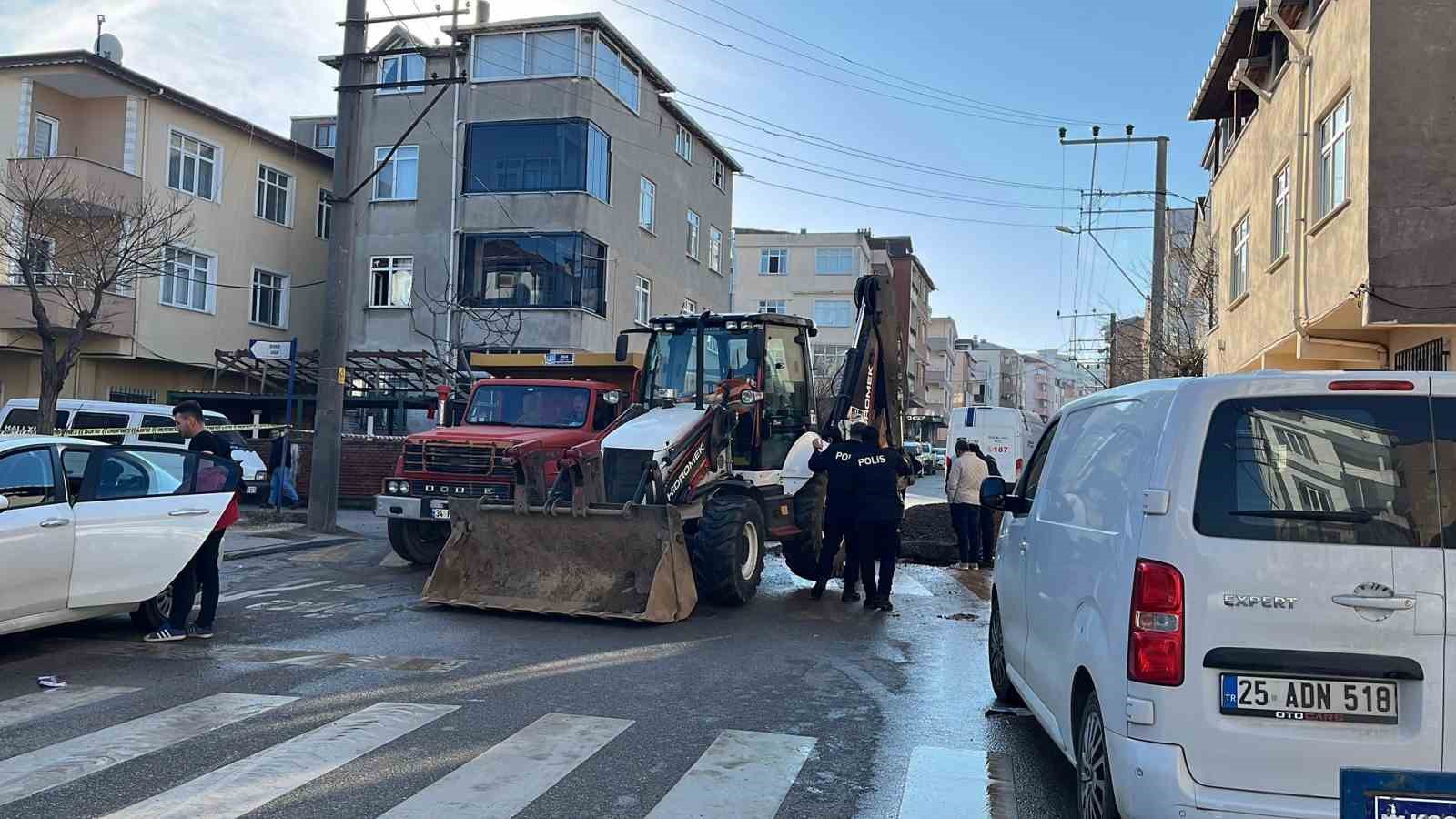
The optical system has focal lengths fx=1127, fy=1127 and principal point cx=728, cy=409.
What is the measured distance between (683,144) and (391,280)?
34.6 ft

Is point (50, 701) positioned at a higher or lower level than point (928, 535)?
lower

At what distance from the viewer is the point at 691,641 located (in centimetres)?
908

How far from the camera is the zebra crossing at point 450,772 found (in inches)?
196

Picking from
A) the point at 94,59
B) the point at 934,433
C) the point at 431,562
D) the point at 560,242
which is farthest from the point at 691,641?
the point at 934,433

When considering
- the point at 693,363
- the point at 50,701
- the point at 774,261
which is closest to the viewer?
the point at 50,701

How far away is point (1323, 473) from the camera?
398 cm

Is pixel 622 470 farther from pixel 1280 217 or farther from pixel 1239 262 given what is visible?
pixel 1239 262

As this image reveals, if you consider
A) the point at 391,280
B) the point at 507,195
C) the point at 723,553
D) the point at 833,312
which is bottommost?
the point at 723,553

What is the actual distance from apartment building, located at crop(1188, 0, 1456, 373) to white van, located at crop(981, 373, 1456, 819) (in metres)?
9.69

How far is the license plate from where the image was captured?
3.81 metres

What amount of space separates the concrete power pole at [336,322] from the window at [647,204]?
14961 mm

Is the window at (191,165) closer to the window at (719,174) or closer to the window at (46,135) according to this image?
the window at (46,135)

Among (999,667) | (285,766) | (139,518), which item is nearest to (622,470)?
(139,518)

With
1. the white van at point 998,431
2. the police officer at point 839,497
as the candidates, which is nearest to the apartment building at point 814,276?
the white van at point 998,431
